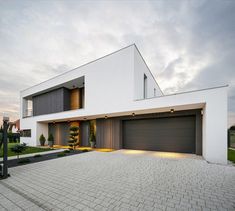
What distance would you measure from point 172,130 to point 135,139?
286 centimetres

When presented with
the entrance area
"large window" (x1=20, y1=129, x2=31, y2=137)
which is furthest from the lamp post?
"large window" (x1=20, y1=129, x2=31, y2=137)

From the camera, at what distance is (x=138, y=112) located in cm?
862

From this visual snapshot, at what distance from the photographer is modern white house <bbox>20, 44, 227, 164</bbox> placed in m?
5.89

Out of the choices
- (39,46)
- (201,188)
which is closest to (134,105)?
(201,188)

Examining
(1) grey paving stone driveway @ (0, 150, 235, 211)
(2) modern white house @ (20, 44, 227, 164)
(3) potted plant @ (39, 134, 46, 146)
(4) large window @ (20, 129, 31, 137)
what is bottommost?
(3) potted plant @ (39, 134, 46, 146)

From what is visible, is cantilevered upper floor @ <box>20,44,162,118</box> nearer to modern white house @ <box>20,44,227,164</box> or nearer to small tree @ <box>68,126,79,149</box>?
modern white house @ <box>20,44,227,164</box>

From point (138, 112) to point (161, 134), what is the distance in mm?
2331

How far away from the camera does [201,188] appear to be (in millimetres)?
3195

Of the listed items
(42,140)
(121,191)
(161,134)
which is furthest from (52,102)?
(121,191)

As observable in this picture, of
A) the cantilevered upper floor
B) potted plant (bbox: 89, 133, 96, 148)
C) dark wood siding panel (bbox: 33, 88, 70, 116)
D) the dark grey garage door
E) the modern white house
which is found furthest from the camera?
dark wood siding panel (bbox: 33, 88, 70, 116)

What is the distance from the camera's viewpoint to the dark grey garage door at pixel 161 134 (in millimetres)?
8117

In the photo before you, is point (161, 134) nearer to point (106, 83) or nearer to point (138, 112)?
point (138, 112)

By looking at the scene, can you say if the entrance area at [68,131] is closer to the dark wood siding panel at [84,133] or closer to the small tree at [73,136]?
the dark wood siding panel at [84,133]

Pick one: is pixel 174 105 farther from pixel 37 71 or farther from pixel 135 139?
pixel 37 71
